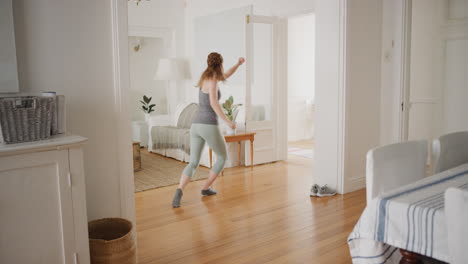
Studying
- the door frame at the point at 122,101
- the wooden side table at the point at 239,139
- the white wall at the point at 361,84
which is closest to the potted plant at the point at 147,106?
the wooden side table at the point at 239,139

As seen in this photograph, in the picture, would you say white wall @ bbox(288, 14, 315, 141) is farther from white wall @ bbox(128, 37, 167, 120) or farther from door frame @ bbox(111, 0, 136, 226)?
door frame @ bbox(111, 0, 136, 226)

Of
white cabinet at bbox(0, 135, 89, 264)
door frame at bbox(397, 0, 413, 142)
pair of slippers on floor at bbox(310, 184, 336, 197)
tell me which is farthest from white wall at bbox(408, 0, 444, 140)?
white cabinet at bbox(0, 135, 89, 264)

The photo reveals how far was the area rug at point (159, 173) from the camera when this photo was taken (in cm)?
487

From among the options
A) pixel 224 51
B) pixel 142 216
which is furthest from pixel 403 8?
pixel 142 216

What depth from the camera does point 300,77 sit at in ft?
28.3

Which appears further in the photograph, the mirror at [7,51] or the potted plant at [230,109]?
the potted plant at [230,109]

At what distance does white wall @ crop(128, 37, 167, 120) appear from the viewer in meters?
8.13

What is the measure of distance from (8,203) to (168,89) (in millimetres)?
6115

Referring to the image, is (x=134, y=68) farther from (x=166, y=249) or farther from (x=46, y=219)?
(x=46, y=219)

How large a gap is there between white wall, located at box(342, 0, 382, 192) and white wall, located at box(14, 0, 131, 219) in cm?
248

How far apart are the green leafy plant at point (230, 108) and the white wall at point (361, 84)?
1.82 meters

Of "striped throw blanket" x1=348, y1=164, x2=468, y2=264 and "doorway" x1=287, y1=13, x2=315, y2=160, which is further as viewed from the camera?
"doorway" x1=287, y1=13, x2=315, y2=160

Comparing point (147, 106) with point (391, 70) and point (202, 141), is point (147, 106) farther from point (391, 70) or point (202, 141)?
point (391, 70)

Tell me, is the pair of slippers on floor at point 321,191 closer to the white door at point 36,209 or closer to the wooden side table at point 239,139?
the wooden side table at point 239,139
